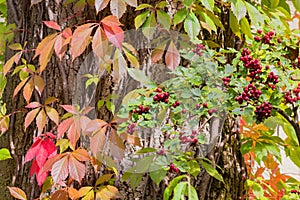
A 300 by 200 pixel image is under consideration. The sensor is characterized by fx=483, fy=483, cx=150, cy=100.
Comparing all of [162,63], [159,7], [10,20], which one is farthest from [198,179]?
[10,20]

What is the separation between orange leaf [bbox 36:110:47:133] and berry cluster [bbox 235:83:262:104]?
0.55 m

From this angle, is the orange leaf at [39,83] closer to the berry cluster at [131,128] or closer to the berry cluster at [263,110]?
the berry cluster at [131,128]

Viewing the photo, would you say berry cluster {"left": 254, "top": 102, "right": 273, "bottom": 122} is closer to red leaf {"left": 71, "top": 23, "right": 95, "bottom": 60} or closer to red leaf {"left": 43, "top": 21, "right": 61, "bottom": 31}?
red leaf {"left": 71, "top": 23, "right": 95, "bottom": 60}

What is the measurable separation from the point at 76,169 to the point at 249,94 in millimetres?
490

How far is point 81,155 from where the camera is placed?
133 cm

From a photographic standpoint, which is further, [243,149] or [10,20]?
[10,20]

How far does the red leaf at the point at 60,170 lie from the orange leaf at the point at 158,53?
38cm

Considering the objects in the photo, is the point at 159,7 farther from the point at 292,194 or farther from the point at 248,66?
the point at 292,194

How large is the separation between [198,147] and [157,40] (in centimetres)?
35

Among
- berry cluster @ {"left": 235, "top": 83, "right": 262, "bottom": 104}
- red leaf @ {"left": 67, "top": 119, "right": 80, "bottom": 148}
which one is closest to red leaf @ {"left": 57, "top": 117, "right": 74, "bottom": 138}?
red leaf @ {"left": 67, "top": 119, "right": 80, "bottom": 148}

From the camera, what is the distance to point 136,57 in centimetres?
143

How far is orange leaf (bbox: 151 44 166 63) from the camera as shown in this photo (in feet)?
4.55

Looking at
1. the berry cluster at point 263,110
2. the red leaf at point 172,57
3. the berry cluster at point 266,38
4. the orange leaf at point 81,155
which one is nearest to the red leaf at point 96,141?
the orange leaf at point 81,155

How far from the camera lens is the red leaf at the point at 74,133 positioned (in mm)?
1301
